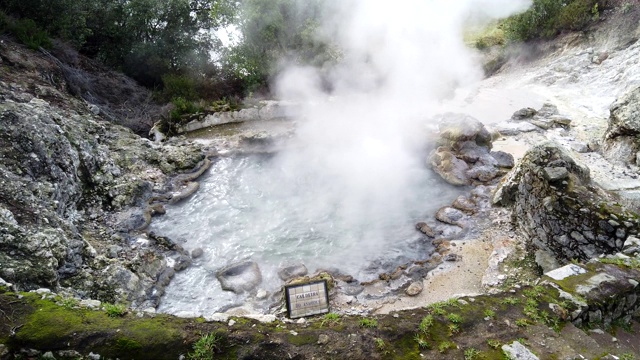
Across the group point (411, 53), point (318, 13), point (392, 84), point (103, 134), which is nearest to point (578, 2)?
point (411, 53)

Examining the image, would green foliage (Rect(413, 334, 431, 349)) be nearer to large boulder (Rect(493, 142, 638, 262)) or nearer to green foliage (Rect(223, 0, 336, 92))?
large boulder (Rect(493, 142, 638, 262))

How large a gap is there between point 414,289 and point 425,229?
5.39ft

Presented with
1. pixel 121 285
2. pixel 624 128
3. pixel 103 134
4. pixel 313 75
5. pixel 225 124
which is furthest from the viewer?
pixel 313 75

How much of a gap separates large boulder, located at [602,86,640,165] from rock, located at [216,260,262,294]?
7.25m

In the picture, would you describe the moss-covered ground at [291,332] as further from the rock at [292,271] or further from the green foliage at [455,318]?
the rock at [292,271]

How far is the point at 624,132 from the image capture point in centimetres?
823

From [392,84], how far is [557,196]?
25.8 feet

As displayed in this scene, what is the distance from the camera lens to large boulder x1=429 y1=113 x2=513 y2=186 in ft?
28.4

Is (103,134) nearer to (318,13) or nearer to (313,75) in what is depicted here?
(313,75)

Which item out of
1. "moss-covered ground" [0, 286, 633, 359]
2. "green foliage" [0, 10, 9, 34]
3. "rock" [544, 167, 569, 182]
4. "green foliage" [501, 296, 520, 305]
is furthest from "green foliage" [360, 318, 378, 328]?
"green foliage" [0, 10, 9, 34]

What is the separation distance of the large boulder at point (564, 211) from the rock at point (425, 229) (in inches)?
53.8

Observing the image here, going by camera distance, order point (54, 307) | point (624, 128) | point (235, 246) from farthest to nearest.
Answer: point (624, 128) → point (235, 246) → point (54, 307)

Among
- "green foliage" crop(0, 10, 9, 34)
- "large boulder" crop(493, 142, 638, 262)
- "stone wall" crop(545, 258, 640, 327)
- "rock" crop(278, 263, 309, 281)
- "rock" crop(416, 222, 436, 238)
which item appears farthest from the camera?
"green foliage" crop(0, 10, 9, 34)

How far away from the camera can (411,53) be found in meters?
13.3
